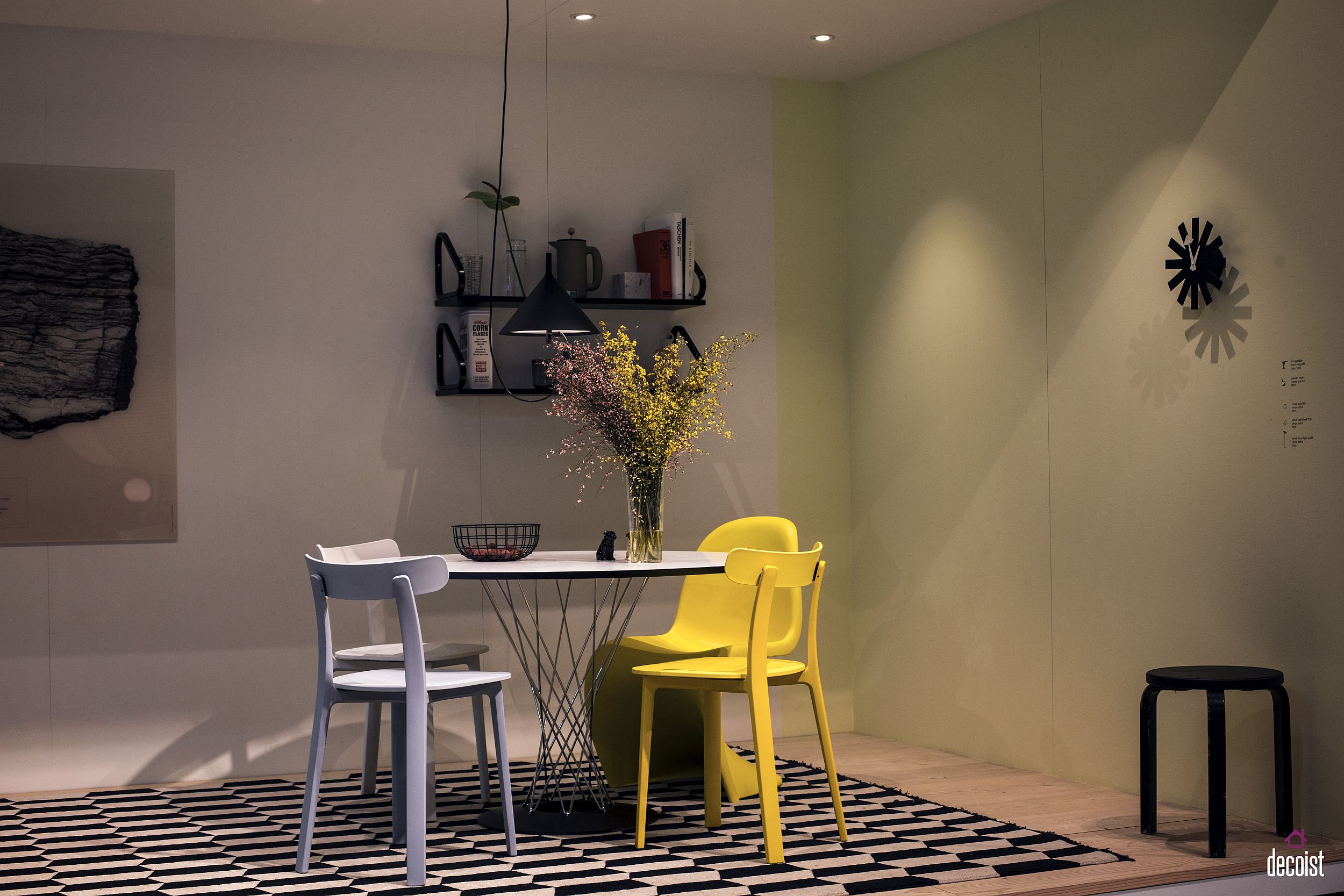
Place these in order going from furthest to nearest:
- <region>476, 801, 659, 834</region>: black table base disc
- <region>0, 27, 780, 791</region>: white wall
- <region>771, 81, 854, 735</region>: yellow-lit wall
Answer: <region>771, 81, 854, 735</region>: yellow-lit wall
<region>0, 27, 780, 791</region>: white wall
<region>476, 801, 659, 834</region>: black table base disc

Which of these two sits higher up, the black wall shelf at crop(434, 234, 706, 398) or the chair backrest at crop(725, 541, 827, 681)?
the black wall shelf at crop(434, 234, 706, 398)

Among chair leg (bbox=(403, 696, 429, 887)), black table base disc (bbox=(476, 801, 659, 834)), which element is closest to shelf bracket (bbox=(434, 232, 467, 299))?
black table base disc (bbox=(476, 801, 659, 834))

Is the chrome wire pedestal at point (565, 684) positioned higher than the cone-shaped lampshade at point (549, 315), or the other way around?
the cone-shaped lampshade at point (549, 315)

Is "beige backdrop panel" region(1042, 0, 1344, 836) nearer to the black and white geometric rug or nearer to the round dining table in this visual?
the black and white geometric rug

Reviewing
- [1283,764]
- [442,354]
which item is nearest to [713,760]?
[1283,764]

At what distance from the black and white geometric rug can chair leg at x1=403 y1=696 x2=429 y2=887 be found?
60 millimetres

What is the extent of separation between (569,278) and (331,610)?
1.52m

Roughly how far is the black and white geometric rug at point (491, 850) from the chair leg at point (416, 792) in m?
0.06

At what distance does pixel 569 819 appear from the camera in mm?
3801

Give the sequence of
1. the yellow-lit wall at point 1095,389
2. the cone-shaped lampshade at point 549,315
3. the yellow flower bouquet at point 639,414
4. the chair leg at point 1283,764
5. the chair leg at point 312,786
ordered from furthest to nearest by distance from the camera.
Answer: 1. the cone-shaped lampshade at point 549,315
2. the yellow flower bouquet at point 639,414
3. the yellow-lit wall at point 1095,389
4. the chair leg at point 1283,764
5. the chair leg at point 312,786

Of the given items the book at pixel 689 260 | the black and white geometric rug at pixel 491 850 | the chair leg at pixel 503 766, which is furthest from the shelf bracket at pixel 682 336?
the chair leg at pixel 503 766

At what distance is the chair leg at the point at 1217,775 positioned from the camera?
3365mm

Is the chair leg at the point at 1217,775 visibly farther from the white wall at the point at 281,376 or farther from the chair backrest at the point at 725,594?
the white wall at the point at 281,376

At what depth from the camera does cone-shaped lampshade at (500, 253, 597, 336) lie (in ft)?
13.0
